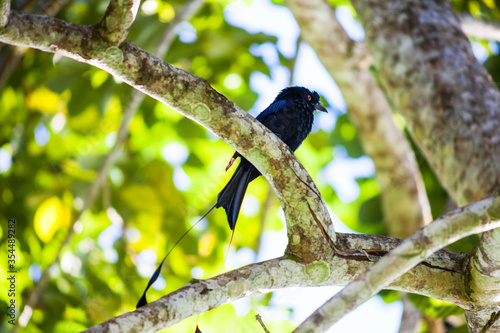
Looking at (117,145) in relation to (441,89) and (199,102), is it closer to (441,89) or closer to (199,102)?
(199,102)

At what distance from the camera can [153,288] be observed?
484 cm

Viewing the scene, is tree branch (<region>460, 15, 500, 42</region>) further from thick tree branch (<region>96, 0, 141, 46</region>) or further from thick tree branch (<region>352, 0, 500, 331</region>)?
thick tree branch (<region>96, 0, 141, 46</region>)

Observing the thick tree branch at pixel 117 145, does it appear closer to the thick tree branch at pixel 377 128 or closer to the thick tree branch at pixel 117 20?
the thick tree branch at pixel 377 128

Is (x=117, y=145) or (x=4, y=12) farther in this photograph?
(x=117, y=145)

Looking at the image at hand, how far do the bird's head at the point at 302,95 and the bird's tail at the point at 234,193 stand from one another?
1.11 metres

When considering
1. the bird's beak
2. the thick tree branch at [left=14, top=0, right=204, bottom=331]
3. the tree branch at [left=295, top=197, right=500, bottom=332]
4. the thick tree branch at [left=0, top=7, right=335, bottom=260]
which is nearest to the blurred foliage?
the thick tree branch at [left=14, top=0, right=204, bottom=331]

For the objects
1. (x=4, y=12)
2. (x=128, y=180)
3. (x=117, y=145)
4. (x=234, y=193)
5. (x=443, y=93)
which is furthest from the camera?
(x=128, y=180)

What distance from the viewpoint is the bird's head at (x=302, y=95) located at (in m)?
3.80

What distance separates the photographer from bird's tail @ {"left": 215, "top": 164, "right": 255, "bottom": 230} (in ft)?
8.92

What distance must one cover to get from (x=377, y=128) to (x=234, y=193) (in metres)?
2.27

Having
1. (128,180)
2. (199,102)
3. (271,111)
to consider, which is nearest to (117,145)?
(128,180)

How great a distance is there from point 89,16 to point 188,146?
5.41 ft

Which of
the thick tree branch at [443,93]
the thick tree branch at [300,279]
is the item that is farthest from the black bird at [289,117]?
the thick tree branch at [300,279]

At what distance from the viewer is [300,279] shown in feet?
7.19
